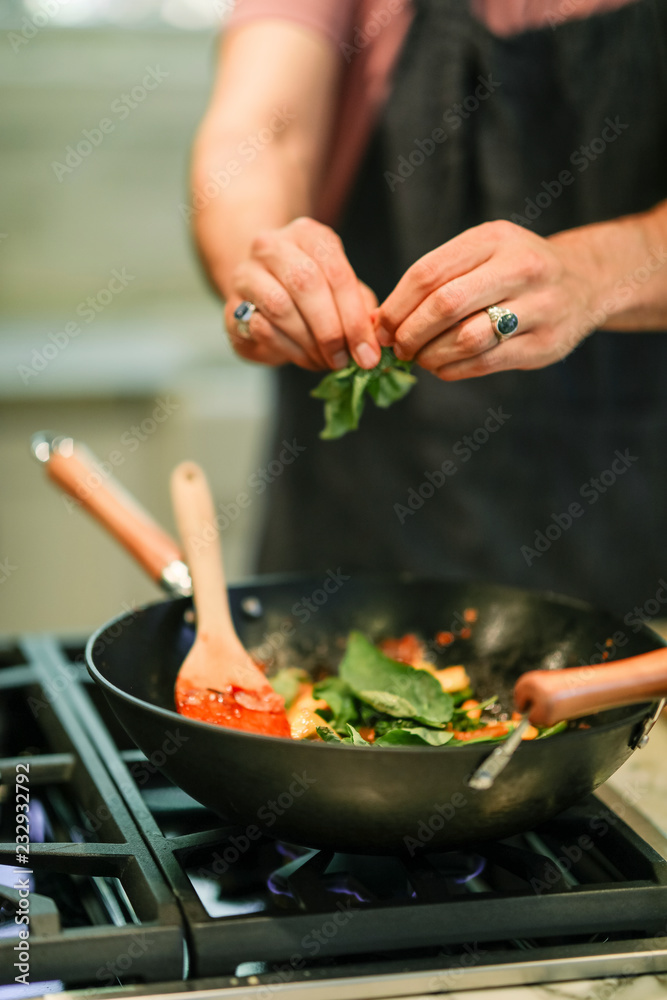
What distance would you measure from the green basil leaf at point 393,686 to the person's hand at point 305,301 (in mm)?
256

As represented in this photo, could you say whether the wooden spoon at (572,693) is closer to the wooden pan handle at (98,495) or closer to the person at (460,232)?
the person at (460,232)

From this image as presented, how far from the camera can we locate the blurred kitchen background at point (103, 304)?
6.97 ft

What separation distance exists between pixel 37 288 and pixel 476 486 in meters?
1.55

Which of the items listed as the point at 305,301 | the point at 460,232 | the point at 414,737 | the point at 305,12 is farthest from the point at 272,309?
the point at 305,12

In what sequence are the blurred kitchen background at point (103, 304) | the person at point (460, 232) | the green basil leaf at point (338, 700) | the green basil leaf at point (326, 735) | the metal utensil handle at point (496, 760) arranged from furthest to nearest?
the blurred kitchen background at point (103, 304) < the person at point (460, 232) < the green basil leaf at point (338, 700) < the green basil leaf at point (326, 735) < the metal utensil handle at point (496, 760)

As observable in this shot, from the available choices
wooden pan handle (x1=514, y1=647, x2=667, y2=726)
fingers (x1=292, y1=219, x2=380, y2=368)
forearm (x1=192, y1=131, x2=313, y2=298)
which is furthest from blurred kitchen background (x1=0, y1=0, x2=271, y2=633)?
wooden pan handle (x1=514, y1=647, x2=667, y2=726)

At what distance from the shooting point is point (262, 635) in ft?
3.06

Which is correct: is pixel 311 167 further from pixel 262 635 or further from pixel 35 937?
pixel 35 937

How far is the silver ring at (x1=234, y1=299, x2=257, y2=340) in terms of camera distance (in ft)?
2.62

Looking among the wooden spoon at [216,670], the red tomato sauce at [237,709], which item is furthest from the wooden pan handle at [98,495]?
the red tomato sauce at [237,709]

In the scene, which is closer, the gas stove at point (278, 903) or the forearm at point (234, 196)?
the gas stove at point (278, 903)

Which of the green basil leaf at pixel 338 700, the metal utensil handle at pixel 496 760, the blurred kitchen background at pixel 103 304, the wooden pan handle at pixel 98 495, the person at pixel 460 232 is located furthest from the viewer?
the blurred kitchen background at pixel 103 304

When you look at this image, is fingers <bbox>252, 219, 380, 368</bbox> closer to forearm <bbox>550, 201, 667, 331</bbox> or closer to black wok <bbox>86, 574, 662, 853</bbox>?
forearm <bbox>550, 201, 667, 331</bbox>

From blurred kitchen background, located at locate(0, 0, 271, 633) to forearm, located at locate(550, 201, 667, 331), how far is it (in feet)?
4.11
